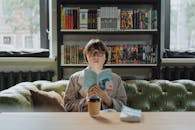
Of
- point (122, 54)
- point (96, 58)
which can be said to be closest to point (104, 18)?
point (122, 54)

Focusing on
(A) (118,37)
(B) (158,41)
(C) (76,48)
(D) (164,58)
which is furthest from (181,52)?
(C) (76,48)

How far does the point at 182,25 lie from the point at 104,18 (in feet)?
3.75

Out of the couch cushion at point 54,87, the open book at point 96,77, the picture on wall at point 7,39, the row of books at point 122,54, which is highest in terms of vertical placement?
the picture on wall at point 7,39

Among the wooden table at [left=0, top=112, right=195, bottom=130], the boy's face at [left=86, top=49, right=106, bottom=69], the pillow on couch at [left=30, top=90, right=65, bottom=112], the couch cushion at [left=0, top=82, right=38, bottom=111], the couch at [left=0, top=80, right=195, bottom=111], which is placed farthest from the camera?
the couch at [left=0, top=80, right=195, bottom=111]

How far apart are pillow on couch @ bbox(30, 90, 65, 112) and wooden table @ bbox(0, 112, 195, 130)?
0.46m

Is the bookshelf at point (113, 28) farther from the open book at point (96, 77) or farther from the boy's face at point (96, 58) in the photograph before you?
the open book at point (96, 77)

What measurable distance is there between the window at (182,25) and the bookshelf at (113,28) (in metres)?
0.46

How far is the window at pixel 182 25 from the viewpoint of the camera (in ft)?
13.5

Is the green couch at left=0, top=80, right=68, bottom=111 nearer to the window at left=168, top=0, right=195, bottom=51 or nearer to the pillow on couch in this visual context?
the pillow on couch

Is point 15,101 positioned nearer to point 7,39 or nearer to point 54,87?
point 54,87

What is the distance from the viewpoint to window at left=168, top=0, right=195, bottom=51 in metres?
4.12

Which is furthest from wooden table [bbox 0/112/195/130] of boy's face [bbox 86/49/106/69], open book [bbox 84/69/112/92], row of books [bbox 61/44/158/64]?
row of books [bbox 61/44/158/64]

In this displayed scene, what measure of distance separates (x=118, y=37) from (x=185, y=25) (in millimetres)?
917

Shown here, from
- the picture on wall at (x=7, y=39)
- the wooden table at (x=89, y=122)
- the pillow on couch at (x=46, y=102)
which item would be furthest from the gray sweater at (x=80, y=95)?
the picture on wall at (x=7, y=39)
